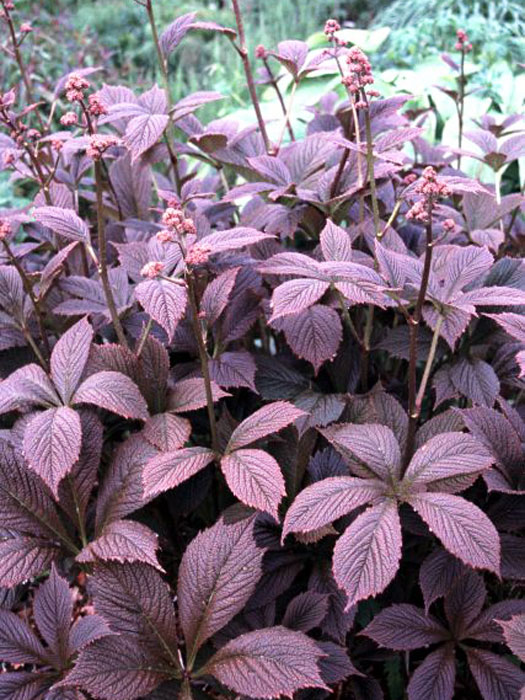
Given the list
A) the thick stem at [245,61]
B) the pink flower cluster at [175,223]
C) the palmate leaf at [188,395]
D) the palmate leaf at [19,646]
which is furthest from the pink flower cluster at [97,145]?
the palmate leaf at [19,646]

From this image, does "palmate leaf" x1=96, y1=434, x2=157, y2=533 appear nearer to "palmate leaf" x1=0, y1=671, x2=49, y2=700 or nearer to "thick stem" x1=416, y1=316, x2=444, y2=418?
"palmate leaf" x1=0, y1=671, x2=49, y2=700

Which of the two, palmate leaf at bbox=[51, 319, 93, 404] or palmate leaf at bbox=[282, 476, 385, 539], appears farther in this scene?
palmate leaf at bbox=[51, 319, 93, 404]

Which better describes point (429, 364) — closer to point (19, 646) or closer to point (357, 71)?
point (357, 71)

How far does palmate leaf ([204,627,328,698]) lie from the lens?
0.93 metres

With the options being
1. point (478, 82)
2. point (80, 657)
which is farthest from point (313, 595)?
point (478, 82)

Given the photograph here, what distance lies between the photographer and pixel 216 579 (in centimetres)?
104

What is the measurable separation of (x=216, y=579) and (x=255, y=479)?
16 centimetres

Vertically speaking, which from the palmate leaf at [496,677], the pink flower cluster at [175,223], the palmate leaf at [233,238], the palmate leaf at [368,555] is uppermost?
the pink flower cluster at [175,223]

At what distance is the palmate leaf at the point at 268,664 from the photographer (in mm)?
931

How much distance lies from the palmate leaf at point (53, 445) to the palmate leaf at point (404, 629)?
52 centimetres

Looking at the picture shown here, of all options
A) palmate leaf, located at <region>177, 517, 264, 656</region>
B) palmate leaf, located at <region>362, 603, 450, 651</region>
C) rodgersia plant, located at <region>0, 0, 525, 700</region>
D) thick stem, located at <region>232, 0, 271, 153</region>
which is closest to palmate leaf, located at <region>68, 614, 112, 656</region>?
rodgersia plant, located at <region>0, 0, 525, 700</region>

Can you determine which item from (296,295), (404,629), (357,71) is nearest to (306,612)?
(404,629)

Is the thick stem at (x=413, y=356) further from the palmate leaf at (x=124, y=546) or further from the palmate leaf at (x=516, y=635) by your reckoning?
the palmate leaf at (x=124, y=546)

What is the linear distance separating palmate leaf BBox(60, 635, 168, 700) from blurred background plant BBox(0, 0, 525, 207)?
129 cm
